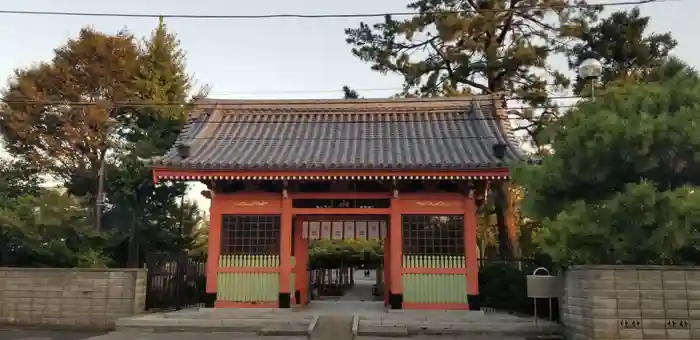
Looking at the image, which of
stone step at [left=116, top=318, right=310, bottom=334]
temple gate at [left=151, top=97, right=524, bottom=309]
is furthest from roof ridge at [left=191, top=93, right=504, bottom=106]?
stone step at [left=116, top=318, right=310, bottom=334]

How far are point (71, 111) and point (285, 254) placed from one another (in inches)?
528

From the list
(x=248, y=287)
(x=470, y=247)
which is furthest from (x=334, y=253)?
(x=470, y=247)

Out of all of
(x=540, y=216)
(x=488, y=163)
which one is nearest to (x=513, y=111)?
(x=488, y=163)

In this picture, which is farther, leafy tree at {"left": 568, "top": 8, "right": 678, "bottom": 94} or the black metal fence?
leafy tree at {"left": 568, "top": 8, "right": 678, "bottom": 94}

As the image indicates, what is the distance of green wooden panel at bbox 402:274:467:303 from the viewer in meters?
14.1

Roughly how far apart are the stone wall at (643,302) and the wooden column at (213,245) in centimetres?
909

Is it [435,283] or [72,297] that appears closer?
[72,297]

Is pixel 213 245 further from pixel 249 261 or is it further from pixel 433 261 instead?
pixel 433 261

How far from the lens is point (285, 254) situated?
14.4 meters

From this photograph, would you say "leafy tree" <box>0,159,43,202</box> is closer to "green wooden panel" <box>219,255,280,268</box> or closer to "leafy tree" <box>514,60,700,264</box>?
"green wooden panel" <box>219,255,280,268</box>

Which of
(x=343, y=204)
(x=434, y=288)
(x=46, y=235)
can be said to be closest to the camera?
(x=434, y=288)

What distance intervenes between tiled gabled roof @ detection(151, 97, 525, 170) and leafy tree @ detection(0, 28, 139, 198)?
7.21 metres

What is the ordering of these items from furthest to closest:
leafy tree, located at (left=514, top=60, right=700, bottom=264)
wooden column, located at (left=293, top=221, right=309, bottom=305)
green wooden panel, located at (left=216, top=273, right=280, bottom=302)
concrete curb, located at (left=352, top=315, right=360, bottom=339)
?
wooden column, located at (left=293, top=221, right=309, bottom=305) < green wooden panel, located at (left=216, top=273, right=280, bottom=302) < concrete curb, located at (left=352, top=315, right=360, bottom=339) < leafy tree, located at (left=514, top=60, right=700, bottom=264)

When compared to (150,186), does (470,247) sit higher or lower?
lower
